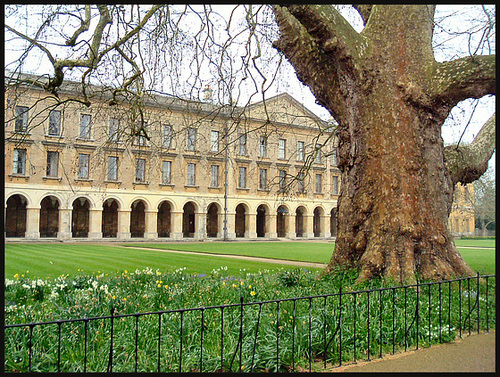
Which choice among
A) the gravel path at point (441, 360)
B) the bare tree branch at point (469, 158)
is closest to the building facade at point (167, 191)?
the bare tree branch at point (469, 158)

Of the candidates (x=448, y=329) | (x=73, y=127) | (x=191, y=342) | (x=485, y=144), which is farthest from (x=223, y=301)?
(x=73, y=127)

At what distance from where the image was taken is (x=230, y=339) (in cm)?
491

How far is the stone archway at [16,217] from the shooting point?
38.1m

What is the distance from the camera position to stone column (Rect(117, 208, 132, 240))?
1549 inches

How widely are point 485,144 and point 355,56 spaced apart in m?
3.79

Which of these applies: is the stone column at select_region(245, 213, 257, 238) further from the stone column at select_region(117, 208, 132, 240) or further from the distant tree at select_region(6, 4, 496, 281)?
the distant tree at select_region(6, 4, 496, 281)

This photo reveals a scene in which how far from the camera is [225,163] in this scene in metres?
44.2

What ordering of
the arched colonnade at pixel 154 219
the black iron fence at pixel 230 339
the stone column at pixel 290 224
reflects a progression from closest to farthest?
the black iron fence at pixel 230 339 → the arched colonnade at pixel 154 219 → the stone column at pixel 290 224

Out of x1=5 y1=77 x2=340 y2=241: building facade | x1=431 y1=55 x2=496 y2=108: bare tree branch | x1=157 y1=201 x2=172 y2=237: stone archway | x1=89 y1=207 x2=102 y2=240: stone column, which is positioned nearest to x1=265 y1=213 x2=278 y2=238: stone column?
x1=5 y1=77 x2=340 y2=241: building facade

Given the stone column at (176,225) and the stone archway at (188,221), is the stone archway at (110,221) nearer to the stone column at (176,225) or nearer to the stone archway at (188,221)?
the stone column at (176,225)

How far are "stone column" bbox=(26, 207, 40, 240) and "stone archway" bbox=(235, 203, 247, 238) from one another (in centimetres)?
1996

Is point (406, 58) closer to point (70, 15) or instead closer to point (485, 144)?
point (485, 144)

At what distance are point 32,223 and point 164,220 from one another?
12.7 meters

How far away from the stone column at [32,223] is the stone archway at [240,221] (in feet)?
65.5
